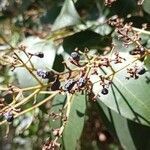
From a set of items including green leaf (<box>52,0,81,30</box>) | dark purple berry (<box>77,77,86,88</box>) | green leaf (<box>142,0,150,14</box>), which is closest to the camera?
dark purple berry (<box>77,77,86,88</box>)

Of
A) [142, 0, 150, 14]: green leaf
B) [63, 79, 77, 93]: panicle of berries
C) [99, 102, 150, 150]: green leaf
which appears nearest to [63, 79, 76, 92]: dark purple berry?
[63, 79, 77, 93]: panicle of berries

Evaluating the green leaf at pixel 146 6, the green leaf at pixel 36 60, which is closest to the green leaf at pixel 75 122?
the green leaf at pixel 36 60

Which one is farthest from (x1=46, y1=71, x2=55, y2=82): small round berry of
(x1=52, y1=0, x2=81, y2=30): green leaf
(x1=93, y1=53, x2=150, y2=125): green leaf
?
(x1=52, y1=0, x2=81, y2=30): green leaf

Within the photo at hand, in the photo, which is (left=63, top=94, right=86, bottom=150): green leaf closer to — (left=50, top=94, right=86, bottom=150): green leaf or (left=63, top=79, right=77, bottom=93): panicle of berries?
(left=50, top=94, right=86, bottom=150): green leaf

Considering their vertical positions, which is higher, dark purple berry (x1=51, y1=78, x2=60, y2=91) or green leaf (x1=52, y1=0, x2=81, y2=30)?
green leaf (x1=52, y1=0, x2=81, y2=30)

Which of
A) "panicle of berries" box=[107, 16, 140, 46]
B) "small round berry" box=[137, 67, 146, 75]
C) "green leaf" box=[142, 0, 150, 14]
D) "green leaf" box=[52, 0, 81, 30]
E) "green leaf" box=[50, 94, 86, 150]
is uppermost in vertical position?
"green leaf" box=[52, 0, 81, 30]

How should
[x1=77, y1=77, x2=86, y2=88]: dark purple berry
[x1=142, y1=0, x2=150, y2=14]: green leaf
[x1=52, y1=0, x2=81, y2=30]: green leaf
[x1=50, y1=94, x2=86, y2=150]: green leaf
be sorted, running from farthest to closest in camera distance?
1. [x1=52, y1=0, x2=81, y2=30]: green leaf
2. [x1=142, y1=0, x2=150, y2=14]: green leaf
3. [x1=50, y1=94, x2=86, y2=150]: green leaf
4. [x1=77, y1=77, x2=86, y2=88]: dark purple berry

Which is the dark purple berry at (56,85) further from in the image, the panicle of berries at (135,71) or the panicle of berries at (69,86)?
the panicle of berries at (135,71)

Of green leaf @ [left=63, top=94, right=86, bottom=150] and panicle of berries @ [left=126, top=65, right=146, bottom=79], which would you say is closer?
panicle of berries @ [left=126, top=65, right=146, bottom=79]

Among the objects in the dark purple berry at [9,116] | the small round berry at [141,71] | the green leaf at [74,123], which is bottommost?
the green leaf at [74,123]
